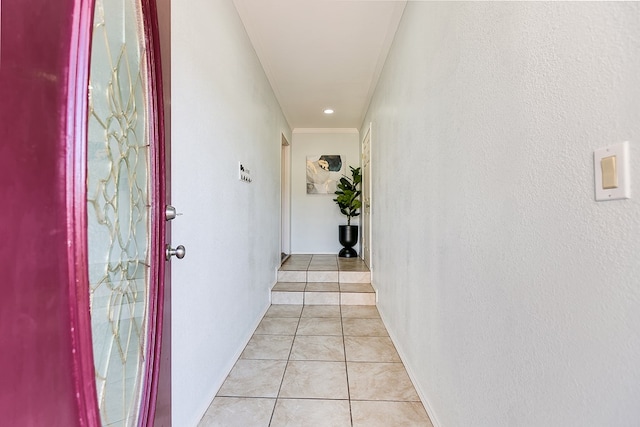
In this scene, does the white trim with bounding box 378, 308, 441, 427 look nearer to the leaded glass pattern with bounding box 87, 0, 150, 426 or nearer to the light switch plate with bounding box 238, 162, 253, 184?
the leaded glass pattern with bounding box 87, 0, 150, 426

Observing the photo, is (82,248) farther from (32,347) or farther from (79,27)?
(79,27)

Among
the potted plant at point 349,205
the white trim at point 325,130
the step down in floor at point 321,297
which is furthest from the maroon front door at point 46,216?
the white trim at point 325,130

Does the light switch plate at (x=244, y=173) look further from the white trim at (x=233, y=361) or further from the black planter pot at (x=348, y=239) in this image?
the black planter pot at (x=348, y=239)

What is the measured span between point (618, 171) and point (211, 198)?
5.48 feet

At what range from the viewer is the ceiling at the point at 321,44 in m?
2.23

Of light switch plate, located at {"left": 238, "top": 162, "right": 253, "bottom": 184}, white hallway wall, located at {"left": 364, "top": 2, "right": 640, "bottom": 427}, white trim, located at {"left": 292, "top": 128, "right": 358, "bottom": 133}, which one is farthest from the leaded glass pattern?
white trim, located at {"left": 292, "top": 128, "right": 358, "bottom": 133}

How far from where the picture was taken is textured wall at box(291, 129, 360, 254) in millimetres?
5566

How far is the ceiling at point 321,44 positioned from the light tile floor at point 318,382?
2.49m

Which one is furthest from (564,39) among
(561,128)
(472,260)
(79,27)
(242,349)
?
(242,349)

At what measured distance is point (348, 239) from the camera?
17.1 feet

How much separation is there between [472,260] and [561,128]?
22.1 inches

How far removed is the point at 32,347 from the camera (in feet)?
1.75

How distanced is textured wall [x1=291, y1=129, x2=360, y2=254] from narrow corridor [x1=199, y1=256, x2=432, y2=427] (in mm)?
2634

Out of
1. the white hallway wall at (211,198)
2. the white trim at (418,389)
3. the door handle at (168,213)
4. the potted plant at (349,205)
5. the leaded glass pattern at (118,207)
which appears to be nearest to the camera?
the leaded glass pattern at (118,207)
